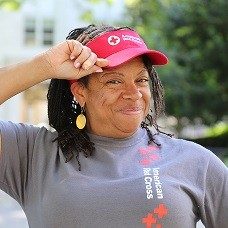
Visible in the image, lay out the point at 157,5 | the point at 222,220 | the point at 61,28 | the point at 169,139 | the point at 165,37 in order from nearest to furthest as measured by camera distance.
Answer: the point at 222,220, the point at 169,139, the point at 157,5, the point at 165,37, the point at 61,28

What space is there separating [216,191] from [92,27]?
0.78m

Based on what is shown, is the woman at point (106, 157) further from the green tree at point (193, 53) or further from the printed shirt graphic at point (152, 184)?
the green tree at point (193, 53)

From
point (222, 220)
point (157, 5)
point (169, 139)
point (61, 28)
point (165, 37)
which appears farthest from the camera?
point (61, 28)

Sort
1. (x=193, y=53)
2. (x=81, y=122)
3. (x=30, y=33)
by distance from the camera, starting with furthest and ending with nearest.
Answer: (x=30, y=33)
(x=193, y=53)
(x=81, y=122)

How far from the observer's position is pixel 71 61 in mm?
2494

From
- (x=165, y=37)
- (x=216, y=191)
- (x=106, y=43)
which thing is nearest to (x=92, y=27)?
(x=106, y=43)

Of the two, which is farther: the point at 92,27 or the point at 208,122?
the point at 208,122

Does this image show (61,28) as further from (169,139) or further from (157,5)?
(169,139)

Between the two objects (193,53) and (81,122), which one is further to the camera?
(193,53)

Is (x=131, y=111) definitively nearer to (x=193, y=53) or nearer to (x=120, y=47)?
(x=120, y=47)

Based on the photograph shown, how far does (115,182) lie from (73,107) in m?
0.44

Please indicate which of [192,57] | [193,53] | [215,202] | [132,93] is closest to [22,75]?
[132,93]

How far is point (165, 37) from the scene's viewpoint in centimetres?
1911

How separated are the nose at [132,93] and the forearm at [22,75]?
0.29m
